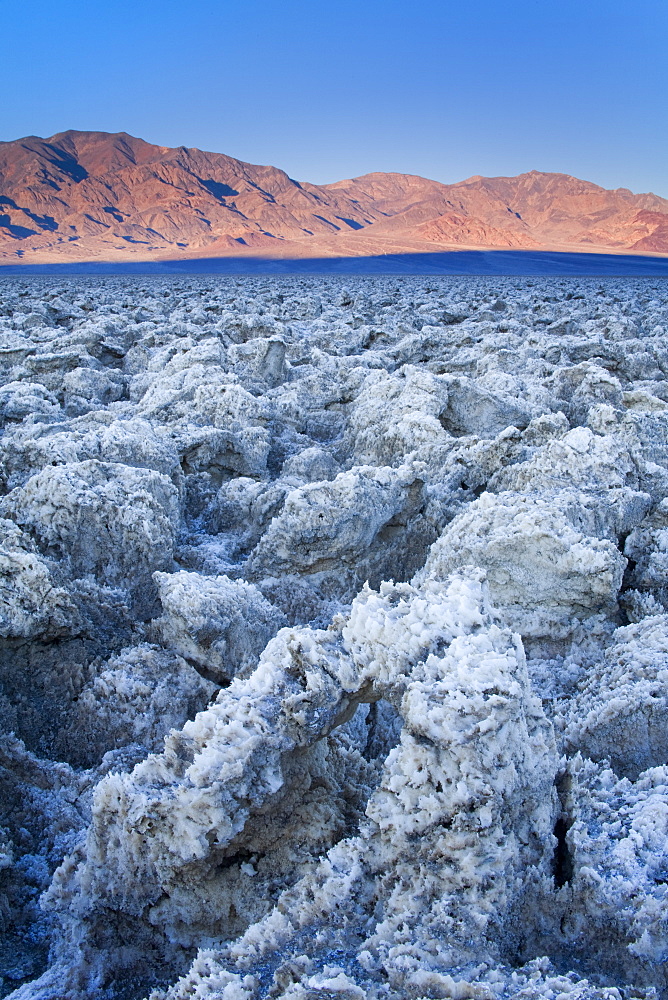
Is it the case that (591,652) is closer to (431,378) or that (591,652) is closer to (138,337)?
(431,378)

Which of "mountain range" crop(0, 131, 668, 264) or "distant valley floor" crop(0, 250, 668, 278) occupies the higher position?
"mountain range" crop(0, 131, 668, 264)

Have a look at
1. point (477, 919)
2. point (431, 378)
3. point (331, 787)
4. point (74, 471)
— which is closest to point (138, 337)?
point (431, 378)

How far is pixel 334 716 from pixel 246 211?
11651 centimetres

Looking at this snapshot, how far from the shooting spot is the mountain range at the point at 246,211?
74.1 meters

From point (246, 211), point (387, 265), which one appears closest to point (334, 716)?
point (387, 265)

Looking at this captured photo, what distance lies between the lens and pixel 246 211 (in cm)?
10725

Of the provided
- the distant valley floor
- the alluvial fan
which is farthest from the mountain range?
the alluvial fan

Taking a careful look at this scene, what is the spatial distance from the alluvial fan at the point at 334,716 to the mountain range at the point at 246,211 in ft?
198

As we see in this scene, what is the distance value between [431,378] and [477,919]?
4.21 metres

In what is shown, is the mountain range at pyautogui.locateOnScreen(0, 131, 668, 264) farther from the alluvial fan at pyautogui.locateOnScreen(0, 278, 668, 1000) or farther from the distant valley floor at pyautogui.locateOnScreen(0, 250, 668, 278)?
the alluvial fan at pyautogui.locateOnScreen(0, 278, 668, 1000)

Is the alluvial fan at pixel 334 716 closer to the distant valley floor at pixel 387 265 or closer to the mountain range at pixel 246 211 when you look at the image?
the distant valley floor at pixel 387 265

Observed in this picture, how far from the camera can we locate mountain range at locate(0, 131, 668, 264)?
74125mm

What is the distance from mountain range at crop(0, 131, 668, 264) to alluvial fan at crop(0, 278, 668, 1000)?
60.5 metres

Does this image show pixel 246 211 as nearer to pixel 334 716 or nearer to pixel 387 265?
pixel 387 265
